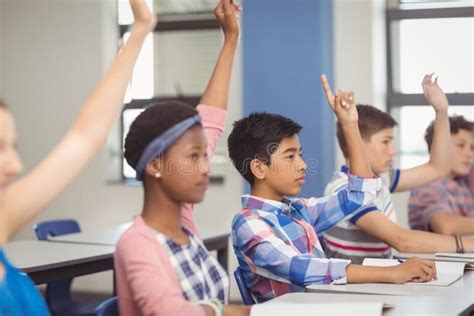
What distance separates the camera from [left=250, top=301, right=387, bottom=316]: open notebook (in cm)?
176

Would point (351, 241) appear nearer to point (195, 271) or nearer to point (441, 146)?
point (441, 146)

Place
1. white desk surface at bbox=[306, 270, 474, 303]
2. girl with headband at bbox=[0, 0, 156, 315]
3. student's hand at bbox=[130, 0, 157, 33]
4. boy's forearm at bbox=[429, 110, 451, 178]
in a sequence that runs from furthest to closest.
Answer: boy's forearm at bbox=[429, 110, 451, 178] < white desk surface at bbox=[306, 270, 474, 303] < student's hand at bbox=[130, 0, 157, 33] < girl with headband at bbox=[0, 0, 156, 315]

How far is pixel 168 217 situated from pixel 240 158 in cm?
81

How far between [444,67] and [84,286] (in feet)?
10.0

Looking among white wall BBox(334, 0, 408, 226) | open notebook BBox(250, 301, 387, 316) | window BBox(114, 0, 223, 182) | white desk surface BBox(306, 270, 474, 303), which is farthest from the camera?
window BBox(114, 0, 223, 182)

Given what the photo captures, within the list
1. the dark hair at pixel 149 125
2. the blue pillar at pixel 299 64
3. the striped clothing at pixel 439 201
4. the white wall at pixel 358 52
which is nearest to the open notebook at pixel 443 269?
the dark hair at pixel 149 125

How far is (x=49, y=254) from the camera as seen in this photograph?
3436 millimetres

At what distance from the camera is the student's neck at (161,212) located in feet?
5.98

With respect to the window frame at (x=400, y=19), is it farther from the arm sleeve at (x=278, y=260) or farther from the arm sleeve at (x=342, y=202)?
the arm sleeve at (x=278, y=260)

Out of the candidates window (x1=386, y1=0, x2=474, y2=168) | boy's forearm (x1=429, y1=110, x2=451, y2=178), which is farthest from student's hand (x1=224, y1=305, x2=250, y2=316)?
window (x1=386, y1=0, x2=474, y2=168)

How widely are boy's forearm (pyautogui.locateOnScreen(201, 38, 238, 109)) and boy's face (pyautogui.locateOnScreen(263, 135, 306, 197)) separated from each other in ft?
1.22

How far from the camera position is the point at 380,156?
3232 mm

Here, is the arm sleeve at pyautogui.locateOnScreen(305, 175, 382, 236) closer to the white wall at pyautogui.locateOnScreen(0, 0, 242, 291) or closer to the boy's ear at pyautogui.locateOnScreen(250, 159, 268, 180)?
the boy's ear at pyautogui.locateOnScreen(250, 159, 268, 180)

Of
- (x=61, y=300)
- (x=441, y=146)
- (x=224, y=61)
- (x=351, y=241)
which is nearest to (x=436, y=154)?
(x=441, y=146)
